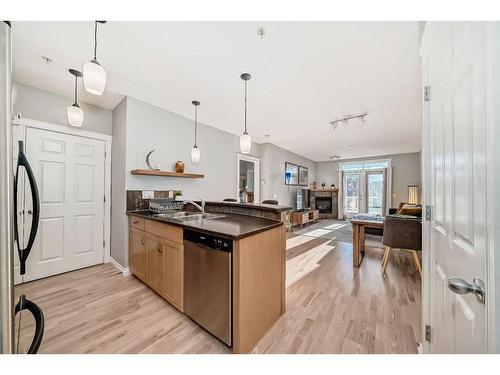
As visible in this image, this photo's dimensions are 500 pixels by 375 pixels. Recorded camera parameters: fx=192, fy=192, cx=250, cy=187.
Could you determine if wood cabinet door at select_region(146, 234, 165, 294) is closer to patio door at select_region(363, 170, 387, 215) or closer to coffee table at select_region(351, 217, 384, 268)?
coffee table at select_region(351, 217, 384, 268)

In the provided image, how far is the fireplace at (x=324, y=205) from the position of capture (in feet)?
26.6

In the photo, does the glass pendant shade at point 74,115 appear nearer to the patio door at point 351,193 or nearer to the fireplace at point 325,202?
the fireplace at point 325,202

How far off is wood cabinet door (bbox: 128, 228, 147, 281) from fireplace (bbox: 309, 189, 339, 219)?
6953 mm

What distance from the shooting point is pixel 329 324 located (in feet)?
5.42

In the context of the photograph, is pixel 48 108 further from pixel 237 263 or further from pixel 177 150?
pixel 237 263

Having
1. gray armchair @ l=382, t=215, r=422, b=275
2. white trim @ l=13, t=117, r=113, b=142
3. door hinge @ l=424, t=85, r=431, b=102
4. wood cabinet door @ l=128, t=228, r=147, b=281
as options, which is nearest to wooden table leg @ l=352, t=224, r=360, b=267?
gray armchair @ l=382, t=215, r=422, b=275

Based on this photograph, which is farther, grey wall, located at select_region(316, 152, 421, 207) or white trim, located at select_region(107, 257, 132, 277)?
grey wall, located at select_region(316, 152, 421, 207)

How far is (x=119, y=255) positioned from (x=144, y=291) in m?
0.91

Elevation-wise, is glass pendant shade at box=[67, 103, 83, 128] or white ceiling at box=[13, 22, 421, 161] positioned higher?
white ceiling at box=[13, 22, 421, 161]

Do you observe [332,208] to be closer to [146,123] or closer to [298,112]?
[298,112]

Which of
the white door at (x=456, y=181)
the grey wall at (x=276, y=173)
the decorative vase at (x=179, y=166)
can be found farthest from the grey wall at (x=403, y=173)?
the decorative vase at (x=179, y=166)

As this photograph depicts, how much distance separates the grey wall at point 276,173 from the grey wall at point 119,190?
11.1ft

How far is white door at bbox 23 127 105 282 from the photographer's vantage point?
245 centimetres
